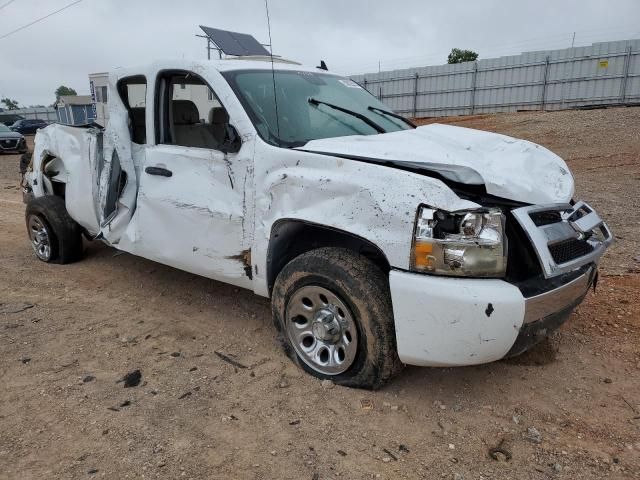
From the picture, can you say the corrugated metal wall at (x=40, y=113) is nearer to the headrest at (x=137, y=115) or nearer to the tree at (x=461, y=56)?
the tree at (x=461, y=56)

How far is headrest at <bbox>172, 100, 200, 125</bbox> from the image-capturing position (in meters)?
4.06

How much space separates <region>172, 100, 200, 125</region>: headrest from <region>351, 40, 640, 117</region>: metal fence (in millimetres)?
18322

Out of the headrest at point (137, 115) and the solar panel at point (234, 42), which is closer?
the headrest at point (137, 115)

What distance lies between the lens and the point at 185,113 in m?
4.17

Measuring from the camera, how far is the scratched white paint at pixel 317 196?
8.28 ft

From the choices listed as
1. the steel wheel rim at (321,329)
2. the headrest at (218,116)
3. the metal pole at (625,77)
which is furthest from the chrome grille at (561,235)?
the metal pole at (625,77)

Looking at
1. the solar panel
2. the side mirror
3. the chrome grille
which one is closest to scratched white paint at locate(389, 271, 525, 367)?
the chrome grille

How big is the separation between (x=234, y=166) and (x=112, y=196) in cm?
149

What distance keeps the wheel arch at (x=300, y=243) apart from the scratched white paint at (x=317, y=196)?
0.06 m

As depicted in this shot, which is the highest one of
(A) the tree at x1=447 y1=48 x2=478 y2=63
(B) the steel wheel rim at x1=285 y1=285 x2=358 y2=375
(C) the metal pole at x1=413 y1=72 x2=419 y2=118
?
(A) the tree at x1=447 y1=48 x2=478 y2=63

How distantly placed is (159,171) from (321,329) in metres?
1.82

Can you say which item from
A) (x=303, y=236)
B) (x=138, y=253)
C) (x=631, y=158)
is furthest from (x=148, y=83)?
(x=631, y=158)

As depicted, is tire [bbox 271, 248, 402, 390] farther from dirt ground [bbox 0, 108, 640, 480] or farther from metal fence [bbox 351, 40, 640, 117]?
metal fence [bbox 351, 40, 640, 117]

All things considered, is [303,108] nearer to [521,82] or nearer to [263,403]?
[263,403]
